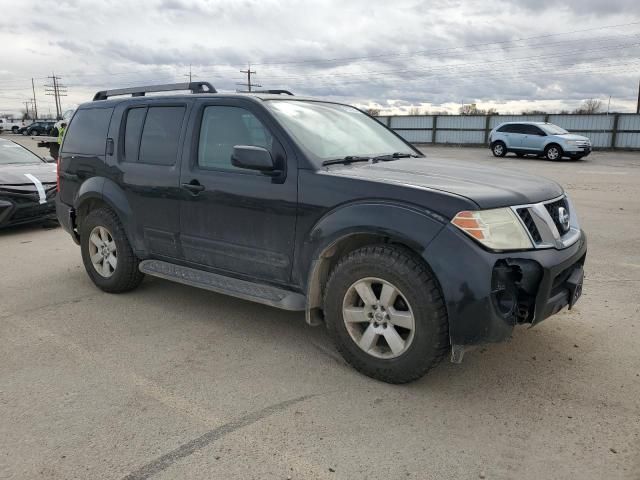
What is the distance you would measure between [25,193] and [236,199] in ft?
18.6

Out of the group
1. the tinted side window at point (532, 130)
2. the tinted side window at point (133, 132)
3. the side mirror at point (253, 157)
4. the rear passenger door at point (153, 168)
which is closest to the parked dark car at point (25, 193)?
the rear passenger door at point (153, 168)

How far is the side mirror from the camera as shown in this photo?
Answer: 3.68 meters

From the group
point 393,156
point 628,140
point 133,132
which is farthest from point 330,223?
point 628,140

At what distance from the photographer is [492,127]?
3400 cm

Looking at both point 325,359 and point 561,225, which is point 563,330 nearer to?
point 561,225

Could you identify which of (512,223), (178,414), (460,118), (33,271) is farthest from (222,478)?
(460,118)

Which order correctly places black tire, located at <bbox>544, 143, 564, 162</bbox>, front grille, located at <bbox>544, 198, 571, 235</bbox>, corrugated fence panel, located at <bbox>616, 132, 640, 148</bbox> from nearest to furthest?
front grille, located at <bbox>544, 198, 571, 235</bbox>, black tire, located at <bbox>544, 143, 564, 162</bbox>, corrugated fence panel, located at <bbox>616, 132, 640, 148</bbox>

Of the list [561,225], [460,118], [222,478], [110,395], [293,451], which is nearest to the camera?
[222,478]

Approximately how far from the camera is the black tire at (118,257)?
16.5 feet

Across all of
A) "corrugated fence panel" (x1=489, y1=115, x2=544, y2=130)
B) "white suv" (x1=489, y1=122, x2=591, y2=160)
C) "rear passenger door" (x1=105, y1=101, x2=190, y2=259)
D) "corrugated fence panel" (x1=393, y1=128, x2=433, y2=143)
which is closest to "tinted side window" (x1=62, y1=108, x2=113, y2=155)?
"rear passenger door" (x1=105, y1=101, x2=190, y2=259)

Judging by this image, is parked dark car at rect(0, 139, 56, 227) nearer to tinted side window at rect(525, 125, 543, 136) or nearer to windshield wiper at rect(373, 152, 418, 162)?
windshield wiper at rect(373, 152, 418, 162)

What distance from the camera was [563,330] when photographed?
424cm

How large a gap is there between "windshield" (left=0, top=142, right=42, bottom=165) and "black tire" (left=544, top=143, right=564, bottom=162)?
19.9 m

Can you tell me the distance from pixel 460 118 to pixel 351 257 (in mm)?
34419
